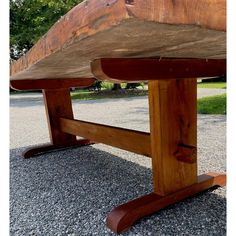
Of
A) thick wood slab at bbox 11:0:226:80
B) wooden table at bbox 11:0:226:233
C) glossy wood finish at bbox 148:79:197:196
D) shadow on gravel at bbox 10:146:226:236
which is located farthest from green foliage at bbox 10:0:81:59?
thick wood slab at bbox 11:0:226:80

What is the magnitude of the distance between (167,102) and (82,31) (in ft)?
3.11

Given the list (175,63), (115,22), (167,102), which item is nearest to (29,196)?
(167,102)

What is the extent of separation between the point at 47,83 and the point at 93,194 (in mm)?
1734

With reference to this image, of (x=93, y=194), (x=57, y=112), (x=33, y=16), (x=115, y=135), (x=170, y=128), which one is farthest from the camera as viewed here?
(x=33, y=16)

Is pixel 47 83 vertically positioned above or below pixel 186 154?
above

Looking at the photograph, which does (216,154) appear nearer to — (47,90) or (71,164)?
(71,164)

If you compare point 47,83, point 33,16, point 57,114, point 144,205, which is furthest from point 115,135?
point 33,16

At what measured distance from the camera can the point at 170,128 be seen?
182cm

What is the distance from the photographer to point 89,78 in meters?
3.62

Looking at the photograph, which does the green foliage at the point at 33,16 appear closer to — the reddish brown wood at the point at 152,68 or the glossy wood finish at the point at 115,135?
the glossy wood finish at the point at 115,135

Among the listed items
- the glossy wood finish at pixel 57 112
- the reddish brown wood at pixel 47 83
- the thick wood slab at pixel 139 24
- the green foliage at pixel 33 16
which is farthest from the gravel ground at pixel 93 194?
the green foliage at pixel 33 16

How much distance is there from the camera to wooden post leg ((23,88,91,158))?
364cm

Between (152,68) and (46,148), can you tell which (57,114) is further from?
(152,68)

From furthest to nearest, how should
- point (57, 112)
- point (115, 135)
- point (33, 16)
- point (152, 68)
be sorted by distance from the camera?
point (33, 16) < point (57, 112) < point (115, 135) < point (152, 68)
